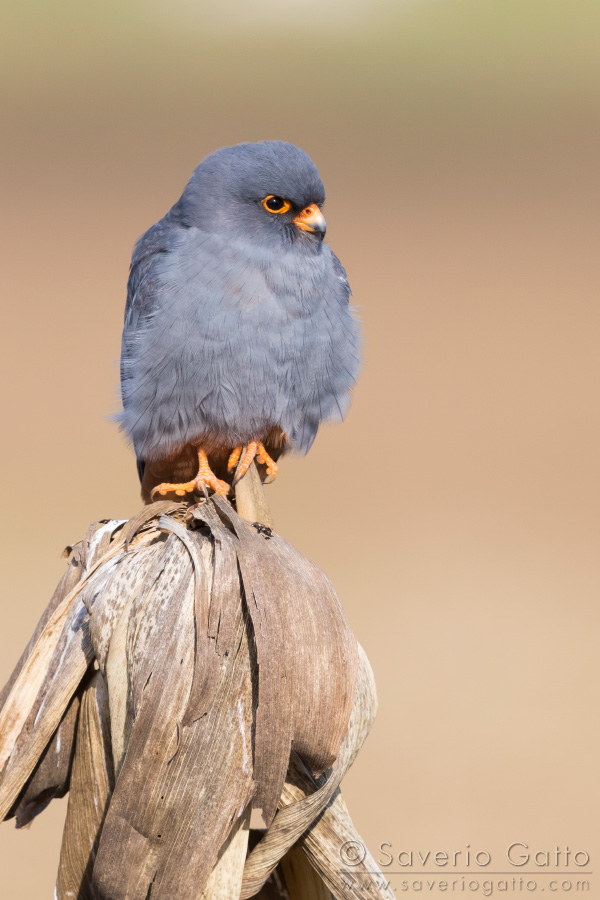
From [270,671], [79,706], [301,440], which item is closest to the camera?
[270,671]

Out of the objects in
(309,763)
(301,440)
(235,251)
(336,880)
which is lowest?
(336,880)

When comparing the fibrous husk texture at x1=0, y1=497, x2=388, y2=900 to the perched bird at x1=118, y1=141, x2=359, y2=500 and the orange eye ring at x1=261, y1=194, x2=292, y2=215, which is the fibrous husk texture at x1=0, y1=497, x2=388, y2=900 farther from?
the orange eye ring at x1=261, y1=194, x2=292, y2=215

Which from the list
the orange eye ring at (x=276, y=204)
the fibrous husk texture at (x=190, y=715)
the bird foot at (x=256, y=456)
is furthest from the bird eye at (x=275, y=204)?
the fibrous husk texture at (x=190, y=715)

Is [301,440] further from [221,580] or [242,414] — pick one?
[221,580]

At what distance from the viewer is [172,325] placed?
6.42 feet

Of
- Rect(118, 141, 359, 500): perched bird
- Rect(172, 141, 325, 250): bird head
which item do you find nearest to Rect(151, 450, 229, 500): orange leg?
Rect(118, 141, 359, 500): perched bird

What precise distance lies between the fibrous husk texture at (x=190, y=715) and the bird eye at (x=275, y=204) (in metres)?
0.95

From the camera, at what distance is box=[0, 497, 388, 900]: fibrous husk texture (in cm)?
104

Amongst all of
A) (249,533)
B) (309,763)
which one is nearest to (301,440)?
(249,533)

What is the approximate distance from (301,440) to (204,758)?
1.11m

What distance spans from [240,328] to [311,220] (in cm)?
30

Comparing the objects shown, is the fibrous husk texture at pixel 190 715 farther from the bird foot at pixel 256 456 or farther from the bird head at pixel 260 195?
the bird head at pixel 260 195

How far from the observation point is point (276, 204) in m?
1.93

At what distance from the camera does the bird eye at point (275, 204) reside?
1924 mm
